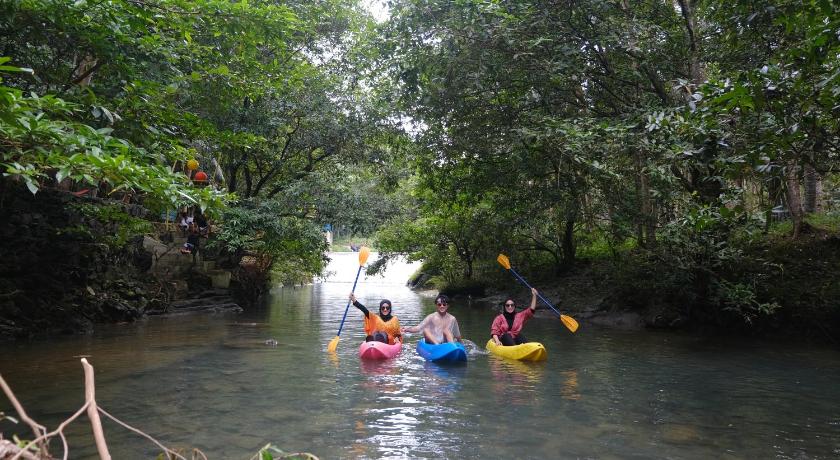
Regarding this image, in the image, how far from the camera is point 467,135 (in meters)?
12.9

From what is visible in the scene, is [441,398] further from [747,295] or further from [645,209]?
[645,209]

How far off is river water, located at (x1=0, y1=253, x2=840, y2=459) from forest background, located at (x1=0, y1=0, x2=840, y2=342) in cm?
183

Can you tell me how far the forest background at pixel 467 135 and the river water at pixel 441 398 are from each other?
6.01 feet

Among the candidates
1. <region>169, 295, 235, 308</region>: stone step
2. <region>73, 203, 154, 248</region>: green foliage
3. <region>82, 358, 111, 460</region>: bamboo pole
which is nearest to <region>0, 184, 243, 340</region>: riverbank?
<region>73, 203, 154, 248</region>: green foliage

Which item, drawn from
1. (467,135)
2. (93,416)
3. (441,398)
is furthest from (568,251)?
(93,416)

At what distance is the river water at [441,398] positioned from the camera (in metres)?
4.84

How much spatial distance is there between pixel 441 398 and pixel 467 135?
24.5 feet

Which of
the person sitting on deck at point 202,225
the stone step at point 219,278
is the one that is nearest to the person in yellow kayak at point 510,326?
the person sitting on deck at point 202,225

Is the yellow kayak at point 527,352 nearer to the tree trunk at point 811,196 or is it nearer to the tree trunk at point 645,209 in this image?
the tree trunk at point 645,209

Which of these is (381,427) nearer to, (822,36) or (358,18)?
(822,36)

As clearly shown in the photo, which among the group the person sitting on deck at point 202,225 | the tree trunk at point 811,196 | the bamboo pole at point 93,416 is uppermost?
the tree trunk at point 811,196

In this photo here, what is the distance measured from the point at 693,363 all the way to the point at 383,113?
28.3 feet

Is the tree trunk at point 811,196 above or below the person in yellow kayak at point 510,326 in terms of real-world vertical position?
above

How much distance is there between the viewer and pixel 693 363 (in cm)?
888
